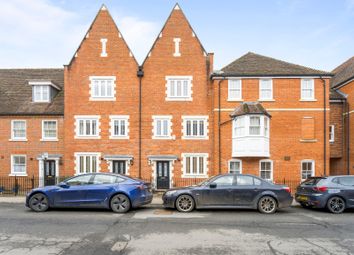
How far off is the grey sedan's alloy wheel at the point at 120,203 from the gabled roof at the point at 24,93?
38.9 ft

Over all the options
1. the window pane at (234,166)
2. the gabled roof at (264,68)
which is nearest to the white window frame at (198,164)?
the window pane at (234,166)

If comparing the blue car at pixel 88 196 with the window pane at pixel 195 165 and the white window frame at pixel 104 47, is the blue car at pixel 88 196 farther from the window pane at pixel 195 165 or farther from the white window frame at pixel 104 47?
the white window frame at pixel 104 47

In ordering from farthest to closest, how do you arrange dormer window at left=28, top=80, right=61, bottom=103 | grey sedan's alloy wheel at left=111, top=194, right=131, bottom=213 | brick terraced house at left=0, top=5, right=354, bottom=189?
dormer window at left=28, top=80, right=61, bottom=103
brick terraced house at left=0, top=5, right=354, bottom=189
grey sedan's alloy wheel at left=111, top=194, right=131, bottom=213

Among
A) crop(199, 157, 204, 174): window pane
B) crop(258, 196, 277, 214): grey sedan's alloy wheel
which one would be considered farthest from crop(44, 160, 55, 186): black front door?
crop(258, 196, 277, 214): grey sedan's alloy wheel

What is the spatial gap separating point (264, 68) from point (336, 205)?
11.0m

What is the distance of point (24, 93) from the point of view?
22.4 m

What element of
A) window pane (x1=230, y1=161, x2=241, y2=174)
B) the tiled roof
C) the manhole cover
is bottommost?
the manhole cover

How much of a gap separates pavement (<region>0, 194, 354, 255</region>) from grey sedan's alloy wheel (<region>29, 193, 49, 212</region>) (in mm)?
336

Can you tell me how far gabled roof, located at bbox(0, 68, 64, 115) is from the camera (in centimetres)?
2114

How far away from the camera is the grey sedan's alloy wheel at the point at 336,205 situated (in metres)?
11.6

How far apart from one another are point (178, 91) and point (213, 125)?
11.2ft

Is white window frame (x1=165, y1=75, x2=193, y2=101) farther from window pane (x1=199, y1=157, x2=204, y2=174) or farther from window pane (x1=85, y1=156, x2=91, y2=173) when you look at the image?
window pane (x1=85, y1=156, x2=91, y2=173)

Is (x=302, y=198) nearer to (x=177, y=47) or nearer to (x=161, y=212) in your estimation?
(x=161, y=212)

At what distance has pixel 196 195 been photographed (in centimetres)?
1133
